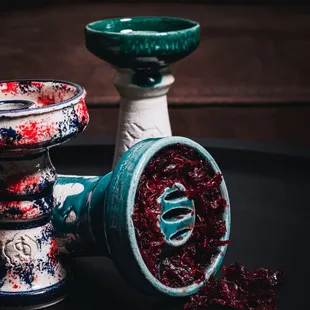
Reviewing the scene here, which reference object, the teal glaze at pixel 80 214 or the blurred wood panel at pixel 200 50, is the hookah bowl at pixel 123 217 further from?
the blurred wood panel at pixel 200 50

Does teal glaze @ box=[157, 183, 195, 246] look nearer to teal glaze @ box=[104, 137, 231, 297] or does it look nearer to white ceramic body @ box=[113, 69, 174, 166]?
teal glaze @ box=[104, 137, 231, 297]

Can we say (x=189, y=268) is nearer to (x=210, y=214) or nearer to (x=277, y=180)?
(x=210, y=214)

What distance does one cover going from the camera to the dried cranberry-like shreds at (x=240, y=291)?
2.67ft

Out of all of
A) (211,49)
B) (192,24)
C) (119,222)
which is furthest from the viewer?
(211,49)

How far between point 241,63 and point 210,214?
1.20 meters

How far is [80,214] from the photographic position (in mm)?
873

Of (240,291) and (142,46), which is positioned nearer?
(240,291)

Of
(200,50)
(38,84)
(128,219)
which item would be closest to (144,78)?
(38,84)

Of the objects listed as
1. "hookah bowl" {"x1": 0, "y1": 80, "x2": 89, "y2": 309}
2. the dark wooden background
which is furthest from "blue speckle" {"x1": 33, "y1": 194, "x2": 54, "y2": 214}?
the dark wooden background

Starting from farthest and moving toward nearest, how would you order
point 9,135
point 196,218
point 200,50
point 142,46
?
point 200,50 < point 142,46 < point 196,218 < point 9,135

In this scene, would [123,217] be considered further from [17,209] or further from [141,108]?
[141,108]

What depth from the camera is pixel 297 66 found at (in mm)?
2045

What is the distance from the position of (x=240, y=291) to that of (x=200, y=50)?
123 cm

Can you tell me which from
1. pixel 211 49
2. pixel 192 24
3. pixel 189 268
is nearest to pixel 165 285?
pixel 189 268
